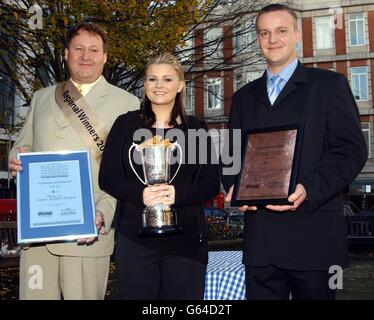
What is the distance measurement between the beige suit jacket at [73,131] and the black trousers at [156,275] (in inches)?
13.5

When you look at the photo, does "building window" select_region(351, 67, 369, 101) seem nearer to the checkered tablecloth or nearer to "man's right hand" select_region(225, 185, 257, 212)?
the checkered tablecloth

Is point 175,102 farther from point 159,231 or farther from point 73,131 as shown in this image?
point 159,231

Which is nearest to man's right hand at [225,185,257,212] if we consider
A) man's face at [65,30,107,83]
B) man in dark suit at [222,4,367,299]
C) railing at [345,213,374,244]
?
man in dark suit at [222,4,367,299]

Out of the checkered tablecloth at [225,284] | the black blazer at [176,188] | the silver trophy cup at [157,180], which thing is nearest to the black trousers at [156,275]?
the black blazer at [176,188]

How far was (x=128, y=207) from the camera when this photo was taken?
9.23ft

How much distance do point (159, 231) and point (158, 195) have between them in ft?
0.65

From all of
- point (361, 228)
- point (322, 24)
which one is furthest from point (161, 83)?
point (322, 24)

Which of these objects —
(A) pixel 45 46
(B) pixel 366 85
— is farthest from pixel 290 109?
(B) pixel 366 85

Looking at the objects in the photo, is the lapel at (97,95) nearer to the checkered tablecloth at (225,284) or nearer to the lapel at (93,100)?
the lapel at (93,100)

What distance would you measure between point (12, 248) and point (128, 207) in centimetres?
715

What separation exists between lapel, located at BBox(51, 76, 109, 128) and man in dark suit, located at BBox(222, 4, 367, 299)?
109cm

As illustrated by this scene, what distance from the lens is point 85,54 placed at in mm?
3199

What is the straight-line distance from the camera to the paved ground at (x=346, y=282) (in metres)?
7.49
